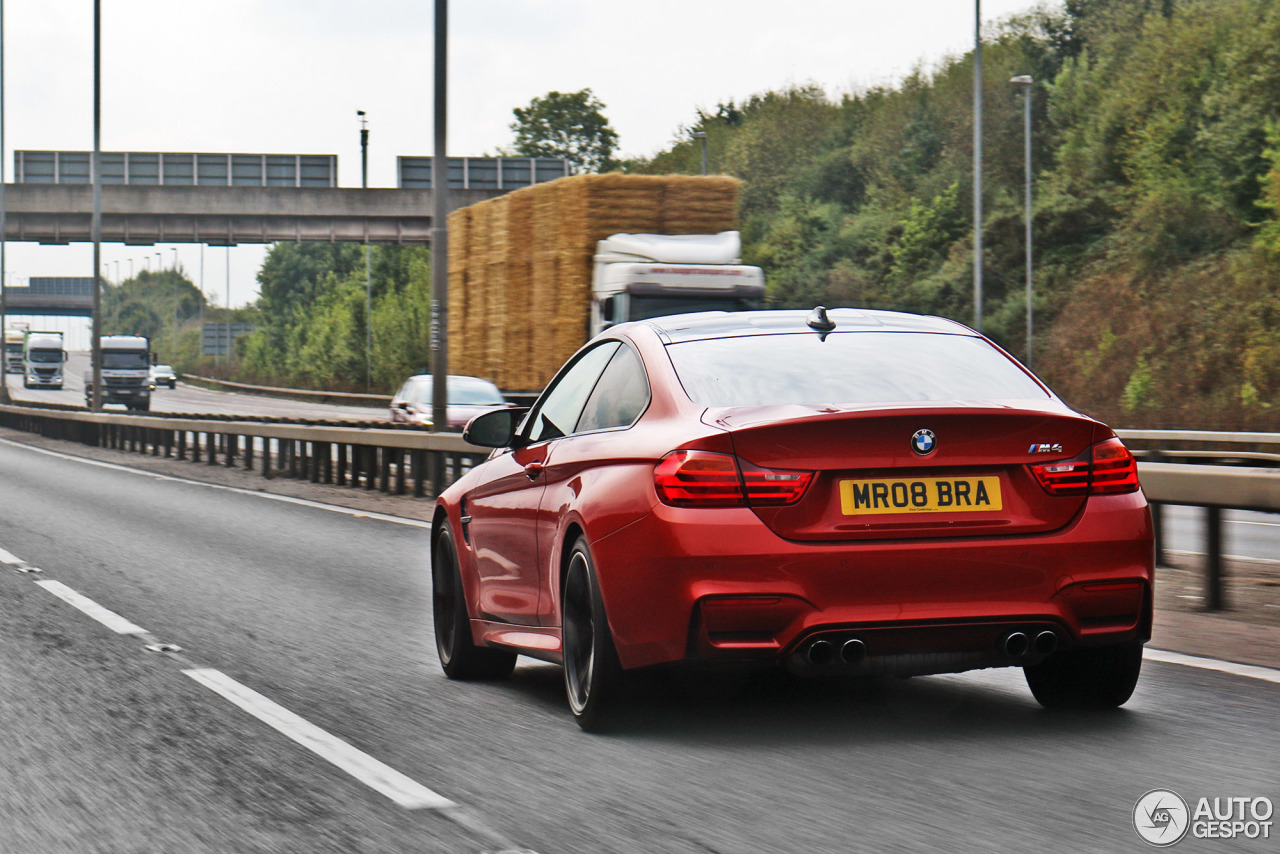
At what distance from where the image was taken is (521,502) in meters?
6.86

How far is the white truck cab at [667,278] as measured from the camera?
965 inches

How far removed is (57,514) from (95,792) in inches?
548

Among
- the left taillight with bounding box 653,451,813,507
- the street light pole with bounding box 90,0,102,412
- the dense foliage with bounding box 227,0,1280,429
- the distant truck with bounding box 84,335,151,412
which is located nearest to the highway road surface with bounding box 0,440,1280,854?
the left taillight with bounding box 653,451,813,507

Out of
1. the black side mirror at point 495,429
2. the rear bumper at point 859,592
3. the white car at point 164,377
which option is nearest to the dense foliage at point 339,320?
the white car at point 164,377

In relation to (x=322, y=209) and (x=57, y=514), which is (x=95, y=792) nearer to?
(x=57, y=514)

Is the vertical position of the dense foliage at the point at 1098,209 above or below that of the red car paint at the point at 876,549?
above

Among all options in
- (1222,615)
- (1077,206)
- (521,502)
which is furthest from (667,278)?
(1077,206)

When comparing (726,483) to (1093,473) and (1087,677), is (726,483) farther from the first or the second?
(1087,677)

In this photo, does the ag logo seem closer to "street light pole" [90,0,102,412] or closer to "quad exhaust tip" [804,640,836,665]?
"quad exhaust tip" [804,640,836,665]

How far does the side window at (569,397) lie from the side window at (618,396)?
95mm

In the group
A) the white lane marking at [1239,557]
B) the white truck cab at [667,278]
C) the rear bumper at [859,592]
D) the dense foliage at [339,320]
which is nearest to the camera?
the rear bumper at [859,592]

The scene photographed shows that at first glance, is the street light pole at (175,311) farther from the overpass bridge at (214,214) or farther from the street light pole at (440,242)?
the street light pole at (440,242)

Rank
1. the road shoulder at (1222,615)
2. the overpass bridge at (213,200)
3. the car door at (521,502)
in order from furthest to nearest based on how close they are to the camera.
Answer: the overpass bridge at (213,200), the road shoulder at (1222,615), the car door at (521,502)

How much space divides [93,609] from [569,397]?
444 centimetres
